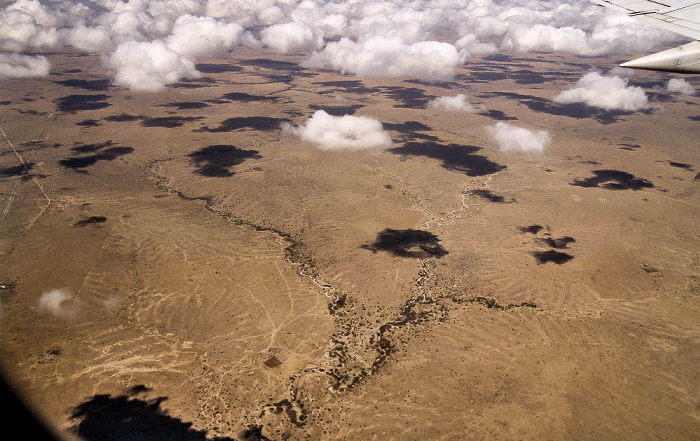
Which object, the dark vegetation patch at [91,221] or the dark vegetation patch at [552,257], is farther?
the dark vegetation patch at [91,221]

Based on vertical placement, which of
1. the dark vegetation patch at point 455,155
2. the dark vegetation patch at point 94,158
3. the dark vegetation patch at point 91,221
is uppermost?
the dark vegetation patch at point 455,155

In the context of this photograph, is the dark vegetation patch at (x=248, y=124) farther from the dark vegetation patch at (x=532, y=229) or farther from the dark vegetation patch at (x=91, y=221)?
the dark vegetation patch at (x=532, y=229)

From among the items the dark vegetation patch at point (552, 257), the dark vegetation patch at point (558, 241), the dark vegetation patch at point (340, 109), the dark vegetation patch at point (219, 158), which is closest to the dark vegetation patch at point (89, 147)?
the dark vegetation patch at point (219, 158)

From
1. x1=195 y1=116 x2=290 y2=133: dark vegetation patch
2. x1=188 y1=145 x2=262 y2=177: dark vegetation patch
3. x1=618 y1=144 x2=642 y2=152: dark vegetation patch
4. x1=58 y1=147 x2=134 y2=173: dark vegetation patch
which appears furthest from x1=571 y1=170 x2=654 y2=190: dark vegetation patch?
x1=58 y1=147 x2=134 y2=173: dark vegetation patch

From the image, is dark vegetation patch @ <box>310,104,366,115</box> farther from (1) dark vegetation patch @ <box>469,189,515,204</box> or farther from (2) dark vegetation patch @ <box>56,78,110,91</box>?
(2) dark vegetation patch @ <box>56,78,110,91</box>

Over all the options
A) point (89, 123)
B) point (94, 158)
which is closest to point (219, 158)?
point (94, 158)

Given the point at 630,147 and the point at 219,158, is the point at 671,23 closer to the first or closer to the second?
the point at 219,158

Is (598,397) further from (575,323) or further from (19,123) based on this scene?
(19,123)

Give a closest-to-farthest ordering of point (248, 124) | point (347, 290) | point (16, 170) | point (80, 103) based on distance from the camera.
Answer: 1. point (347, 290)
2. point (16, 170)
3. point (248, 124)
4. point (80, 103)
